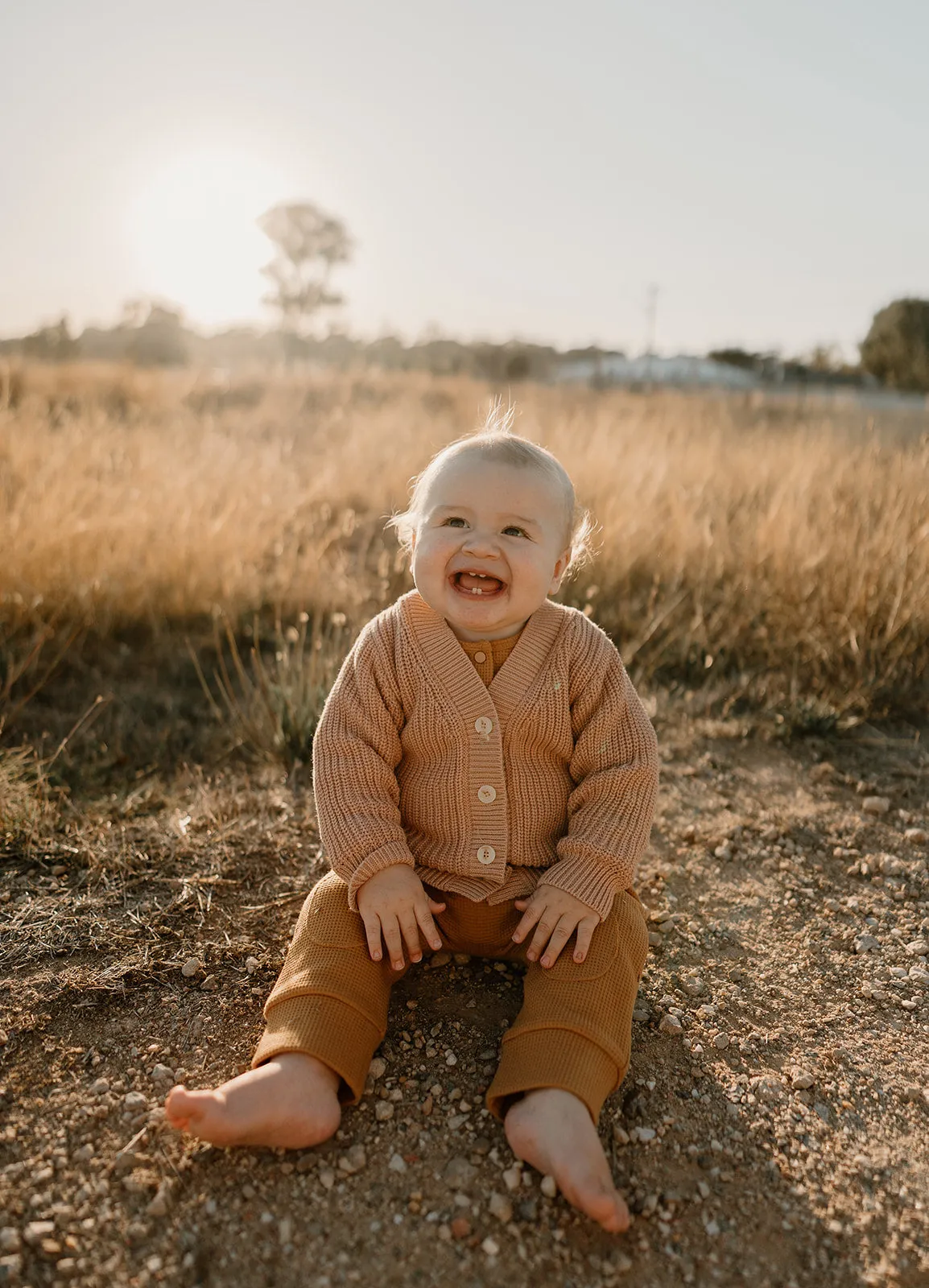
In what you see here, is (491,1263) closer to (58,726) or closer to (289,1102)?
(289,1102)

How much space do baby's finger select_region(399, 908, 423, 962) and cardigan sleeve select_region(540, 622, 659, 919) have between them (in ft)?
0.90

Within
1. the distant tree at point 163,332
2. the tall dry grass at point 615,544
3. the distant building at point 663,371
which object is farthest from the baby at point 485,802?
the distant tree at point 163,332

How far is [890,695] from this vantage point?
11.6 feet

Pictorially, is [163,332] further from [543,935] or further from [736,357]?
[543,935]

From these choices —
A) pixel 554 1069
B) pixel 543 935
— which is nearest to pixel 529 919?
pixel 543 935

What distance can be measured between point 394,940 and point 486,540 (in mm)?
794

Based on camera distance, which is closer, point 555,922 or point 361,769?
point 555,922

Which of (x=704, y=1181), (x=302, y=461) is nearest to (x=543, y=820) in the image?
(x=704, y=1181)

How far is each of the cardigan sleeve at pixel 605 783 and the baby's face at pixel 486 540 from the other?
0.23 m

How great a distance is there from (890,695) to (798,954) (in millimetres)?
1593

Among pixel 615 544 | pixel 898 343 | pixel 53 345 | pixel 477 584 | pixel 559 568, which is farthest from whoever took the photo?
pixel 898 343

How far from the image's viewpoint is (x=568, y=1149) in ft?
4.94

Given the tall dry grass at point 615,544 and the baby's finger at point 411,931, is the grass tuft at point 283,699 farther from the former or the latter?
the baby's finger at point 411,931

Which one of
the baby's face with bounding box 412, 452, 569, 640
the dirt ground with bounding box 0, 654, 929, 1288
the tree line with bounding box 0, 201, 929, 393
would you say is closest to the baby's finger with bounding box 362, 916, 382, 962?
the dirt ground with bounding box 0, 654, 929, 1288
